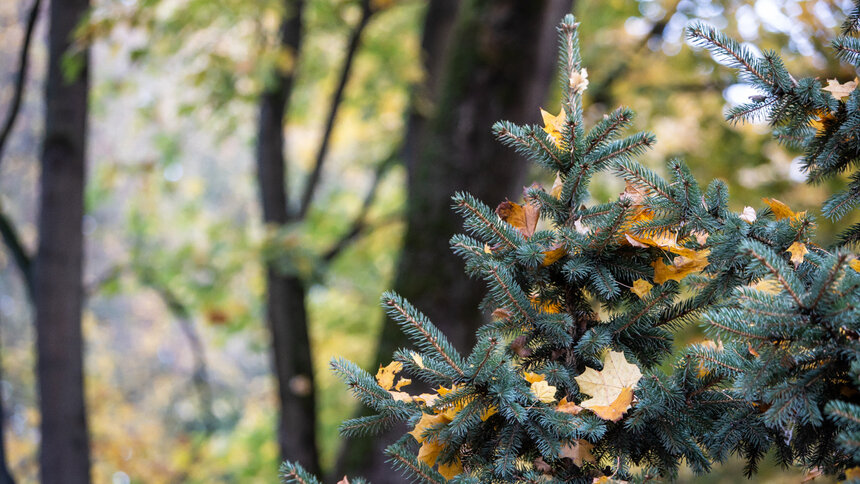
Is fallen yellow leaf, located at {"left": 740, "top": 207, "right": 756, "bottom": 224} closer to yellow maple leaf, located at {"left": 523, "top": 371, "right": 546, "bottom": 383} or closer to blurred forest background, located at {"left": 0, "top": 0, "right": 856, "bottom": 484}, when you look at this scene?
yellow maple leaf, located at {"left": 523, "top": 371, "right": 546, "bottom": 383}

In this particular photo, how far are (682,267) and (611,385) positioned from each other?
24 cm

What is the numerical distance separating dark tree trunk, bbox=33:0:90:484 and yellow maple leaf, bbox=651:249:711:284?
349 centimetres

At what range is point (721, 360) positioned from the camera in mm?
1116

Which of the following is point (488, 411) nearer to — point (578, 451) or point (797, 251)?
point (578, 451)

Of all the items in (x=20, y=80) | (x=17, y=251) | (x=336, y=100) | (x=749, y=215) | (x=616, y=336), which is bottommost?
(x=616, y=336)

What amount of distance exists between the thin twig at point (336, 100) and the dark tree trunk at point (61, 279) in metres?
2.20

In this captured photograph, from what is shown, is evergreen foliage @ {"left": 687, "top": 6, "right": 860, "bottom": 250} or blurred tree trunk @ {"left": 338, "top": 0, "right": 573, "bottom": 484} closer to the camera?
evergreen foliage @ {"left": 687, "top": 6, "right": 860, "bottom": 250}

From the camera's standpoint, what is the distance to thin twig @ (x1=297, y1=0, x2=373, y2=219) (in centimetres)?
557

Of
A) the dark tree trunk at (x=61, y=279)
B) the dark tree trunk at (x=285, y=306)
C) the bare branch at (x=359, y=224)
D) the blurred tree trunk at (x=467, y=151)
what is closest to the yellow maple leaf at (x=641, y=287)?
the blurred tree trunk at (x=467, y=151)

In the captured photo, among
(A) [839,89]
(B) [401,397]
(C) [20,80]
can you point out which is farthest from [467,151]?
(C) [20,80]

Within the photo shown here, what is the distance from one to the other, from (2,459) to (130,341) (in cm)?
1703

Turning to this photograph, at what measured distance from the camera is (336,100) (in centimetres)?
579

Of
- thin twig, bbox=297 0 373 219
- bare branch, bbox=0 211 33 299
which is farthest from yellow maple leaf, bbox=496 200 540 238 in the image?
thin twig, bbox=297 0 373 219

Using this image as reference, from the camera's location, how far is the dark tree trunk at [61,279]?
142 inches
